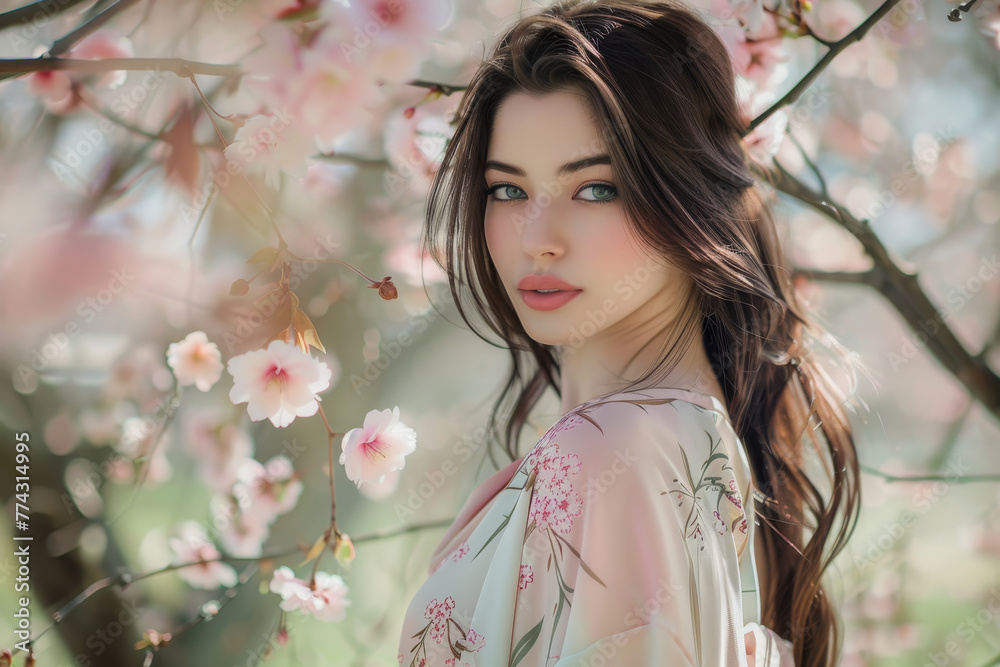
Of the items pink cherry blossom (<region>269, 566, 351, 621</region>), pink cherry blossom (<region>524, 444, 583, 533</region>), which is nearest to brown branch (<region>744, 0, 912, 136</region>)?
pink cherry blossom (<region>524, 444, 583, 533</region>)

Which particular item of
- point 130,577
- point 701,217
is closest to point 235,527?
point 130,577

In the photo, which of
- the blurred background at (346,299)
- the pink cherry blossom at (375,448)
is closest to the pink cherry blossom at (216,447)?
the blurred background at (346,299)

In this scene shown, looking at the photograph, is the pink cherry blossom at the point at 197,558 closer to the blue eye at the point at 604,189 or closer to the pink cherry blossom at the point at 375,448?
the pink cherry blossom at the point at 375,448

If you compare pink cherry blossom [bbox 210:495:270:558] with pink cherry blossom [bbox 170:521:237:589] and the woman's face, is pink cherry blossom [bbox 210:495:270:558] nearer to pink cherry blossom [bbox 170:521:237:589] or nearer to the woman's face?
pink cherry blossom [bbox 170:521:237:589]

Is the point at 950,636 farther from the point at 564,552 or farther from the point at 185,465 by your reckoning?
the point at 185,465

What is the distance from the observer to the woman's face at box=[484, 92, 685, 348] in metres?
0.89

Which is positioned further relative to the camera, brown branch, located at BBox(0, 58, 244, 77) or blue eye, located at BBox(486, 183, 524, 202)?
blue eye, located at BBox(486, 183, 524, 202)

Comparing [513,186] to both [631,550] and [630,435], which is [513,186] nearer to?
[630,435]

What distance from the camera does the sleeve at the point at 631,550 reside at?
722 mm

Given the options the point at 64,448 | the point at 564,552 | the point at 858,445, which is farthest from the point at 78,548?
the point at 858,445

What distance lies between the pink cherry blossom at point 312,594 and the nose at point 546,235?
2.28ft

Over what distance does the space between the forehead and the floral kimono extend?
0.30 m

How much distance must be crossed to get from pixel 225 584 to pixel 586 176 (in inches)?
45.5

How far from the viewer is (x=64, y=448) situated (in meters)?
1.40
